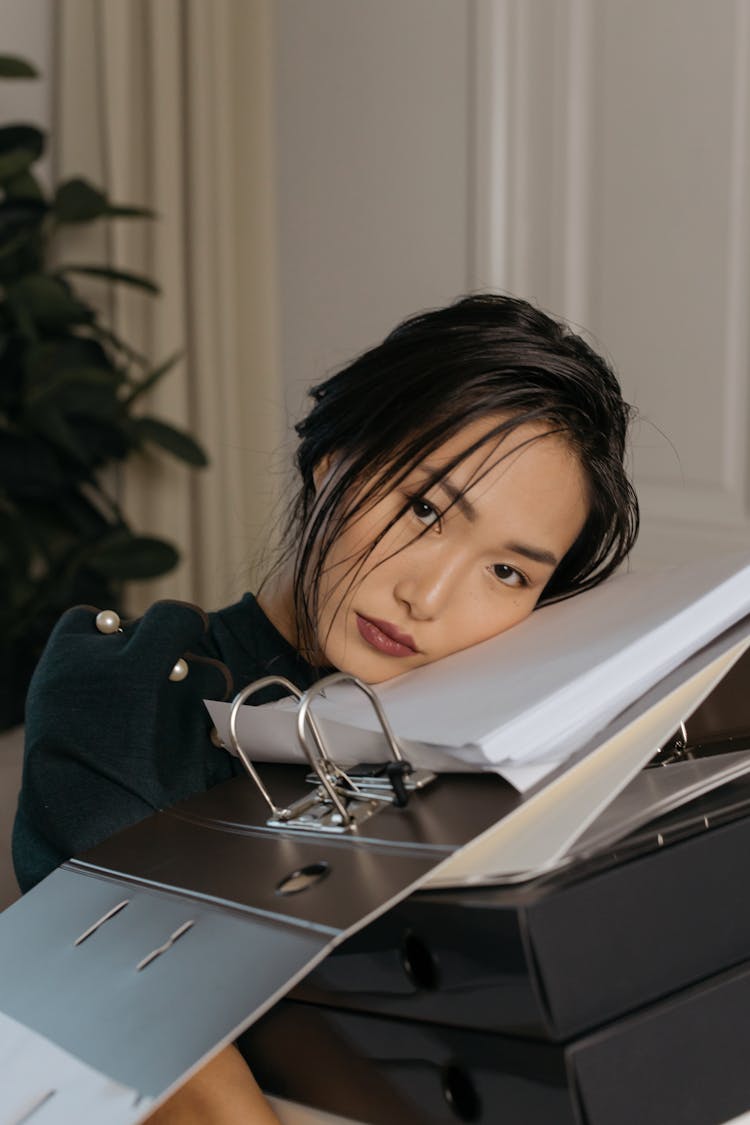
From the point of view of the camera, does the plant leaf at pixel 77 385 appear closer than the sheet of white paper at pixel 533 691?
No

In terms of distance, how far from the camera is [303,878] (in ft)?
1.39

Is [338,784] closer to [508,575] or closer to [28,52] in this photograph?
[508,575]

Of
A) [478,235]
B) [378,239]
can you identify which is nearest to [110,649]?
[478,235]

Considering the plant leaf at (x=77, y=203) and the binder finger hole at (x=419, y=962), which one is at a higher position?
the plant leaf at (x=77, y=203)

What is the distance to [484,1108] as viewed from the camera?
421 mm

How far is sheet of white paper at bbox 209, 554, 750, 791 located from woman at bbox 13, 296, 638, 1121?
3.5 inches

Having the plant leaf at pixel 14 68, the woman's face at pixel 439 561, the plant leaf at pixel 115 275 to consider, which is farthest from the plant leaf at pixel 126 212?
the woman's face at pixel 439 561

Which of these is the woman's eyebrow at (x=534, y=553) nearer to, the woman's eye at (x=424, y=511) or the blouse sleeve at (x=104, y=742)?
the woman's eye at (x=424, y=511)

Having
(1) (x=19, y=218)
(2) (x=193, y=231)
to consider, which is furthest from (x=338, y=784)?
(2) (x=193, y=231)

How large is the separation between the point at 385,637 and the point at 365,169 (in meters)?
2.22

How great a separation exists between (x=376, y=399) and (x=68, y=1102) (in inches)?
20.6

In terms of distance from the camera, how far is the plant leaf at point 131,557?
2.43 m

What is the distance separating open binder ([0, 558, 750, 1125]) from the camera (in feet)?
1.25

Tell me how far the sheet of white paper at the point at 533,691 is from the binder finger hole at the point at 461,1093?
0.11 meters
